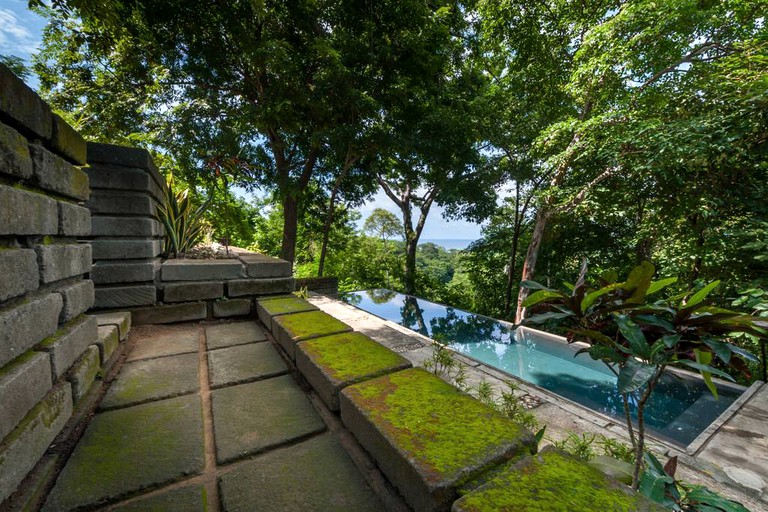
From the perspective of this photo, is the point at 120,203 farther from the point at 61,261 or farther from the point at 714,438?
the point at 714,438

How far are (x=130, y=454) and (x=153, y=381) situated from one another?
0.49 m

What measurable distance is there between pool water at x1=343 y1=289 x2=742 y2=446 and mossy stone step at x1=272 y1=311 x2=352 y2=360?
8.40 ft

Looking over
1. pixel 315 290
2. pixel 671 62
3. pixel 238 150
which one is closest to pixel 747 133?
pixel 671 62

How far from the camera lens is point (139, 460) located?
2.73ft

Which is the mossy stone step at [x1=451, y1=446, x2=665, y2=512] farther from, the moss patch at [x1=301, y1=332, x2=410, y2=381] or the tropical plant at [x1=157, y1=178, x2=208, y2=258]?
the tropical plant at [x1=157, y1=178, x2=208, y2=258]

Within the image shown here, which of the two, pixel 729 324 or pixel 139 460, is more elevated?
pixel 729 324

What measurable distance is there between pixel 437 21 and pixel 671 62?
514 centimetres

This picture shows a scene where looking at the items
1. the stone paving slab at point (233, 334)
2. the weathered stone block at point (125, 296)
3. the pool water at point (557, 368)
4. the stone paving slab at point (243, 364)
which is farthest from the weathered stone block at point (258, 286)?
the pool water at point (557, 368)

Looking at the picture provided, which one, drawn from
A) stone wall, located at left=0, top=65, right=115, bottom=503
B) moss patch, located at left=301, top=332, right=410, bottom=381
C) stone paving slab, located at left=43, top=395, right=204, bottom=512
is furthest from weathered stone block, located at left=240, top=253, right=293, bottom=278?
stone paving slab, located at left=43, top=395, right=204, bottom=512

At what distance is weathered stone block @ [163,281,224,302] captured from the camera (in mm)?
1954

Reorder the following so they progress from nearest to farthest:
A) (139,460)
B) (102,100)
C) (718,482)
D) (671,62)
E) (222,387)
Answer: (139,460) → (222,387) → (718,482) → (671,62) → (102,100)

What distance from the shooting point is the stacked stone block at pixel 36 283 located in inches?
26.6

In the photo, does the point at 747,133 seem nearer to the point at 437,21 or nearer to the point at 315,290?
the point at 437,21

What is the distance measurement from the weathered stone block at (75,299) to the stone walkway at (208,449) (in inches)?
14.4
